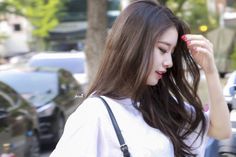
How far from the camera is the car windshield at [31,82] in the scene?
9.54 m

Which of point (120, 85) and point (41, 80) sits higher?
point (120, 85)

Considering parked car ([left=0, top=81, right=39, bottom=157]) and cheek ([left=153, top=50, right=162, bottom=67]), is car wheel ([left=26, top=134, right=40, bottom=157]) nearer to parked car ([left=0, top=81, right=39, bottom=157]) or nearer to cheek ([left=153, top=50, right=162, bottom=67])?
parked car ([left=0, top=81, right=39, bottom=157])

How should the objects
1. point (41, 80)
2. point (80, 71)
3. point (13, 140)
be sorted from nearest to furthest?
point (13, 140)
point (41, 80)
point (80, 71)

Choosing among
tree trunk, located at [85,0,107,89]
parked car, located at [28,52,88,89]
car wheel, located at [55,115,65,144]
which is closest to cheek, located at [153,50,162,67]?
car wheel, located at [55,115,65,144]

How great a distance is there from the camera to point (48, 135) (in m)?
9.17

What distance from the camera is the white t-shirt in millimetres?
1956

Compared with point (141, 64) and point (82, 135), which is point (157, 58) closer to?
point (141, 64)

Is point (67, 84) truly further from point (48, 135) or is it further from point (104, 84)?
point (104, 84)

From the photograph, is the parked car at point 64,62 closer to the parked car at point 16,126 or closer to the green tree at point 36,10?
the parked car at point 16,126

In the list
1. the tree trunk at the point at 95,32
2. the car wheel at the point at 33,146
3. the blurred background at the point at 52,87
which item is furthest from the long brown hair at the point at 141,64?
the tree trunk at the point at 95,32

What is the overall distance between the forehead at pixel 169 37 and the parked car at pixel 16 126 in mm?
3895

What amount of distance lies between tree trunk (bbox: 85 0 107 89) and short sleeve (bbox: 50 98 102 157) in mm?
8767

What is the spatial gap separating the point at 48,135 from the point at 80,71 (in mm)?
6633

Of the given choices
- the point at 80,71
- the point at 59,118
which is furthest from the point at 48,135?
the point at 80,71
